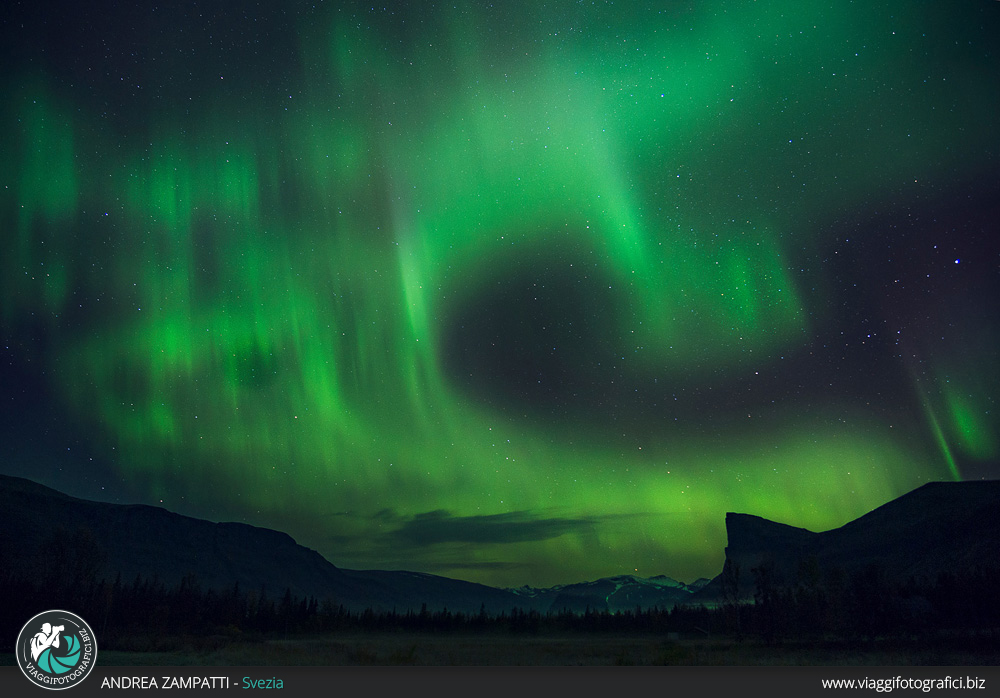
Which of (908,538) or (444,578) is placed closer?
(444,578)

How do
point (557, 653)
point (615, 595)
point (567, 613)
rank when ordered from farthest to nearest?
point (615, 595), point (567, 613), point (557, 653)

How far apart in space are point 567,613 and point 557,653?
8.43 m

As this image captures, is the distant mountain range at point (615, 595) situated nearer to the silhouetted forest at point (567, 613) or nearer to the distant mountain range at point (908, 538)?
the silhouetted forest at point (567, 613)

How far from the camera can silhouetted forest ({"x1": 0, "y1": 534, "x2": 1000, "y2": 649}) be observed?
25.8m

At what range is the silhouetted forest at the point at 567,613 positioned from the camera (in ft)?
84.7

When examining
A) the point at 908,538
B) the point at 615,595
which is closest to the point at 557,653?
the point at 615,595

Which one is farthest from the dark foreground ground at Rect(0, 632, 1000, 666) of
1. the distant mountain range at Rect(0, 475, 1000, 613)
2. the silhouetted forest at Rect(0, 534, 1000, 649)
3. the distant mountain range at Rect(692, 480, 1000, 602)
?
the distant mountain range at Rect(692, 480, 1000, 602)

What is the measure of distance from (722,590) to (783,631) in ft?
13.2

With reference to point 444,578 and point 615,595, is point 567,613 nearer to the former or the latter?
point 615,595

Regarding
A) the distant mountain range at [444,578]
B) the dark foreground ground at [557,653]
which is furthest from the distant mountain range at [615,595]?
the dark foreground ground at [557,653]

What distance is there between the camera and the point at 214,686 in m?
13.2

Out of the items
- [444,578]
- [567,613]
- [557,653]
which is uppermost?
[444,578]

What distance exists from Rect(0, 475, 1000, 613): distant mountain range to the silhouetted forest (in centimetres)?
78

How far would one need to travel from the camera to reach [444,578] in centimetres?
2938
